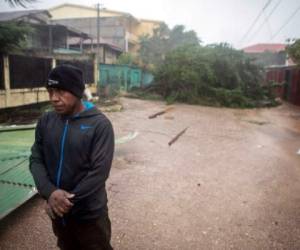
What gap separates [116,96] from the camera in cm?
1595

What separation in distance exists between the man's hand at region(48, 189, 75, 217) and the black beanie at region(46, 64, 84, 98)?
0.57 metres

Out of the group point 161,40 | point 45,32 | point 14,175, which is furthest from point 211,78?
point 161,40

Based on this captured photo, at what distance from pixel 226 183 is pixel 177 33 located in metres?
29.7

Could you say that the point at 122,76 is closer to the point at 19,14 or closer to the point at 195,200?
the point at 19,14

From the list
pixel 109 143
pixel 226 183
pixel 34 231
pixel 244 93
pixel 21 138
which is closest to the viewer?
pixel 109 143

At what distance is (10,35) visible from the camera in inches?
337

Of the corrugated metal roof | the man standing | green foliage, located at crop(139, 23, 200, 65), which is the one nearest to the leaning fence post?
the man standing

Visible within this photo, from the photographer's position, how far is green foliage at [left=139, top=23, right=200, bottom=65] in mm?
28875

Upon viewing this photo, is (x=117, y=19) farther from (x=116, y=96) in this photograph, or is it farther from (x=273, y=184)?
(x=273, y=184)

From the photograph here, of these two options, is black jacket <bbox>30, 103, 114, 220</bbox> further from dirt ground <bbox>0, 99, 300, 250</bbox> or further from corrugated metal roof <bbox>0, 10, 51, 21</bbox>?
corrugated metal roof <bbox>0, 10, 51, 21</bbox>

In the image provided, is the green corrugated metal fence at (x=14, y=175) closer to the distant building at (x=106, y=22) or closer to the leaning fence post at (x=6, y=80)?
the leaning fence post at (x=6, y=80)

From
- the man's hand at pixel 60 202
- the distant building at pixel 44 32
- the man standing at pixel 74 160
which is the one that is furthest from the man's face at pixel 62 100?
the distant building at pixel 44 32

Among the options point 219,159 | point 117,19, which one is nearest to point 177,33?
point 117,19

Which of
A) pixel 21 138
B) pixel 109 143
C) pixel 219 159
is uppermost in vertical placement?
pixel 109 143
